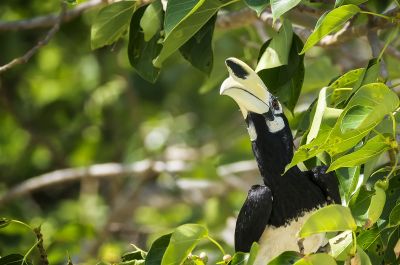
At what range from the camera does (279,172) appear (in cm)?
219

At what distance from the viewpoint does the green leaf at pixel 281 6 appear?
1859mm

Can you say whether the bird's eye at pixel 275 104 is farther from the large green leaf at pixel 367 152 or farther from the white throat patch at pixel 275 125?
the large green leaf at pixel 367 152

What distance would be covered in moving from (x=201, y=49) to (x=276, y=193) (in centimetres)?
38

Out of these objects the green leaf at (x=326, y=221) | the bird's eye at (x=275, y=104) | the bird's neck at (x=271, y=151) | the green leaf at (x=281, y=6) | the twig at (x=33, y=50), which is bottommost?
the bird's neck at (x=271, y=151)

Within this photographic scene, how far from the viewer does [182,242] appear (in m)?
1.82

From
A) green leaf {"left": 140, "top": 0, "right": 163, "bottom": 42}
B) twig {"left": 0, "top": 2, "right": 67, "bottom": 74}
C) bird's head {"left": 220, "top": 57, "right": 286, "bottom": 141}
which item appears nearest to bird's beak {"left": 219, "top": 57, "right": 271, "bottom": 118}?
bird's head {"left": 220, "top": 57, "right": 286, "bottom": 141}

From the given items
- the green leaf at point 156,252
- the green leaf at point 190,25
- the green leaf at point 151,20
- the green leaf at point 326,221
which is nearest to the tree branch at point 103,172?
the green leaf at point 151,20

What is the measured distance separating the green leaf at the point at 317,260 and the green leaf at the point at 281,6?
470 millimetres

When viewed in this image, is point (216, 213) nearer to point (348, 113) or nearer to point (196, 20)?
point (196, 20)

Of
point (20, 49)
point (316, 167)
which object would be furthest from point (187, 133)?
point (316, 167)

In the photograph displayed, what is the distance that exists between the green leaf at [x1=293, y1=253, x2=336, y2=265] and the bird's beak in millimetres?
499

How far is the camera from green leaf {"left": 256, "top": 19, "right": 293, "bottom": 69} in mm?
2068

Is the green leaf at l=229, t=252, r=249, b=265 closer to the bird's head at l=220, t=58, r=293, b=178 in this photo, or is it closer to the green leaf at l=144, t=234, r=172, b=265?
the green leaf at l=144, t=234, r=172, b=265

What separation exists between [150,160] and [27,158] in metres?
0.85
